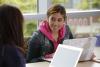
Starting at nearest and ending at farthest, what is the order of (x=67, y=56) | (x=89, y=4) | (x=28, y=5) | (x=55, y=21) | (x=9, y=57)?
1. (x=9, y=57)
2. (x=67, y=56)
3. (x=55, y=21)
4. (x=28, y=5)
5. (x=89, y=4)

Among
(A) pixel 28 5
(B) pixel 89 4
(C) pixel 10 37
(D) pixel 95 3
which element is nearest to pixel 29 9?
(A) pixel 28 5

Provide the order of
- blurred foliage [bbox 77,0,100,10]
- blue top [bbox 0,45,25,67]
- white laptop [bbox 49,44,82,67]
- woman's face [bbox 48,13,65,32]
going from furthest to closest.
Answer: blurred foliage [bbox 77,0,100,10] < woman's face [bbox 48,13,65,32] < white laptop [bbox 49,44,82,67] < blue top [bbox 0,45,25,67]

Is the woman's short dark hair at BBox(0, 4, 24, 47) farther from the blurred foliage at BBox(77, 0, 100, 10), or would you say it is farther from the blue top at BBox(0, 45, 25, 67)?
the blurred foliage at BBox(77, 0, 100, 10)

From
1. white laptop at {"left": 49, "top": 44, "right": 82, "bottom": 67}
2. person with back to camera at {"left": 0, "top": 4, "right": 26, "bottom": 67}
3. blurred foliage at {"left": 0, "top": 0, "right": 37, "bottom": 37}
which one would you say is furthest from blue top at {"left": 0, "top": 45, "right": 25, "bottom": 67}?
blurred foliage at {"left": 0, "top": 0, "right": 37, "bottom": 37}

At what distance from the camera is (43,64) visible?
2379mm

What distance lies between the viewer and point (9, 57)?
152 centimetres

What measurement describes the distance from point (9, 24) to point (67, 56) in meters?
0.65

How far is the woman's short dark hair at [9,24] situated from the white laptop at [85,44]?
749 millimetres

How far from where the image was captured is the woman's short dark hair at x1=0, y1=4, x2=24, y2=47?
61.2 inches

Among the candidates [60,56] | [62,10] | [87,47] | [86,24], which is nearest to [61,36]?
[62,10]

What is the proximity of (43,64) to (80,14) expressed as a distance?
5.99 feet

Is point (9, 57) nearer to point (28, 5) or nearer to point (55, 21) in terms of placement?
point (55, 21)

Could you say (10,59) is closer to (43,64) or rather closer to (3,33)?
(3,33)

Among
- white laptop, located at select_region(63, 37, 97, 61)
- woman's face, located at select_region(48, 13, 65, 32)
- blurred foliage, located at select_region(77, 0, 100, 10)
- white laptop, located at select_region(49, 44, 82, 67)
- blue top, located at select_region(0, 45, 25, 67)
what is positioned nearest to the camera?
blue top, located at select_region(0, 45, 25, 67)
